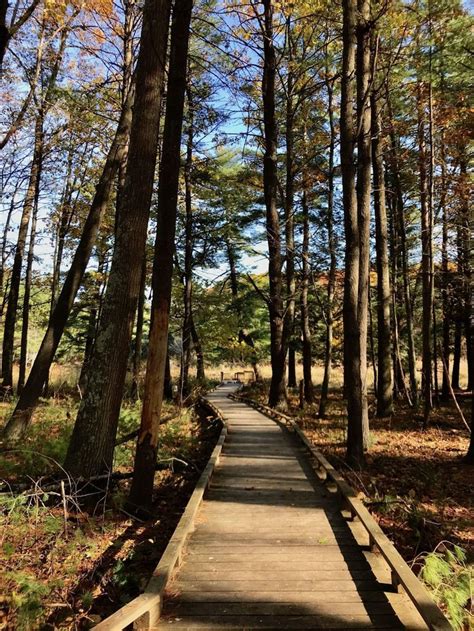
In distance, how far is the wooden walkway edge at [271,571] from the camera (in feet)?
11.9

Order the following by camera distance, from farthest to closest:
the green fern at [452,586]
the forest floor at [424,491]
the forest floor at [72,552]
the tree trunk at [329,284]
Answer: the tree trunk at [329,284], the forest floor at [424,491], the forest floor at [72,552], the green fern at [452,586]

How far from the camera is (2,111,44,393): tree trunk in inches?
612

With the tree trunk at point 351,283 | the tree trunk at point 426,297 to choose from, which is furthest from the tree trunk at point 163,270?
the tree trunk at point 426,297

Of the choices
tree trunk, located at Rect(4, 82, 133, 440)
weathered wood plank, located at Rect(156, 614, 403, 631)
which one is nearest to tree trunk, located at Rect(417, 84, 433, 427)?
tree trunk, located at Rect(4, 82, 133, 440)

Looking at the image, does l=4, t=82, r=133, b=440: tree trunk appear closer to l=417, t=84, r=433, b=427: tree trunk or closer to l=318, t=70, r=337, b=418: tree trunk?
l=318, t=70, r=337, b=418: tree trunk

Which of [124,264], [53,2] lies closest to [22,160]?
[53,2]

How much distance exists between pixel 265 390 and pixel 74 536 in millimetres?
21624

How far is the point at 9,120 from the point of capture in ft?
47.1

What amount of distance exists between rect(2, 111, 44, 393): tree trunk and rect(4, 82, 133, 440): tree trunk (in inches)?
167

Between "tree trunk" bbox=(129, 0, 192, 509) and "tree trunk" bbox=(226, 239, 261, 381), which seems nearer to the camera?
"tree trunk" bbox=(129, 0, 192, 509)

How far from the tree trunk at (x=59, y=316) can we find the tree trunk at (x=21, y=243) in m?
4.25

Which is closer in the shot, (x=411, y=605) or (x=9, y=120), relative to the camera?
(x=411, y=605)

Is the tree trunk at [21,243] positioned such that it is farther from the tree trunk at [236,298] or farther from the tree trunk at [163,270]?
the tree trunk at [236,298]

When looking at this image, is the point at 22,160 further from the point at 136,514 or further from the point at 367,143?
the point at 136,514
